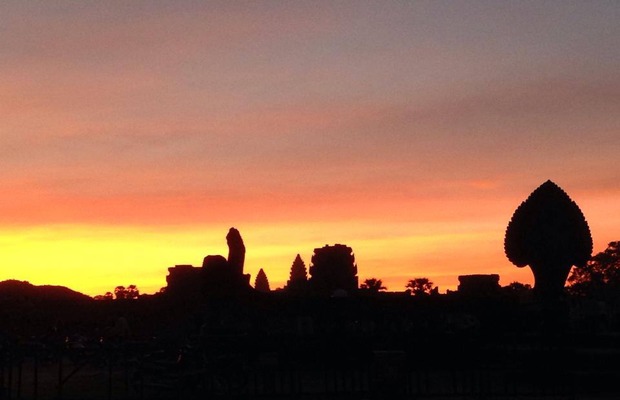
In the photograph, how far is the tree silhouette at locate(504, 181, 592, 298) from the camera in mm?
30016

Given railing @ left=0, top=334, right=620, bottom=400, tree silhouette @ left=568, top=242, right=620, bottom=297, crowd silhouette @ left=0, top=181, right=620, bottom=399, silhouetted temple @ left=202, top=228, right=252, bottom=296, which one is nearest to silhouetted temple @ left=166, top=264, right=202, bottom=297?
crowd silhouette @ left=0, top=181, right=620, bottom=399

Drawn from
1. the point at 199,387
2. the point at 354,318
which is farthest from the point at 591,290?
the point at 199,387

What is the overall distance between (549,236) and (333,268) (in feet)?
94.0

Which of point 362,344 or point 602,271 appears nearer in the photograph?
point 362,344

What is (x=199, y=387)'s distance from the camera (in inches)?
800

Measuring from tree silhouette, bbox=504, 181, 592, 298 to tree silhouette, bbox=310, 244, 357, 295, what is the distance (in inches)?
1031

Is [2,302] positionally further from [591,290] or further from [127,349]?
[591,290]

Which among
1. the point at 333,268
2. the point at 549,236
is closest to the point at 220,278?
the point at 549,236

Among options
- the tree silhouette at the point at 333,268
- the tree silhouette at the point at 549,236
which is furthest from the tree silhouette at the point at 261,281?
the tree silhouette at the point at 549,236

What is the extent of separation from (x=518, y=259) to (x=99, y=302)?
33.2m

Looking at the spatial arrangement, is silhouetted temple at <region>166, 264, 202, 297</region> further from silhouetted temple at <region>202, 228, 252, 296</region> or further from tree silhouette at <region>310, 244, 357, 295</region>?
silhouetted temple at <region>202, 228, 252, 296</region>

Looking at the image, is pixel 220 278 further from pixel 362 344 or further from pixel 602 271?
pixel 602 271

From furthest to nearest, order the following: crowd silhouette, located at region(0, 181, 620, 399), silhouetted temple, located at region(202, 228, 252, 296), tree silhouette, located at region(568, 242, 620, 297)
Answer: tree silhouette, located at region(568, 242, 620, 297) → silhouetted temple, located at region(202, 228, 252, 296) → crowd silhouette, located at region(0, 181, 620, 399)

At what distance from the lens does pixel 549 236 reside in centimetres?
3028
